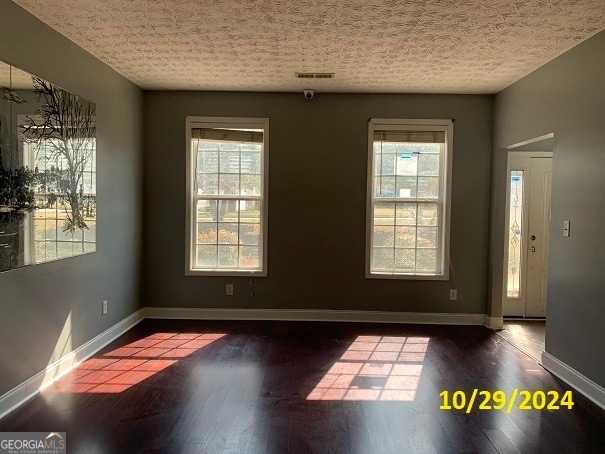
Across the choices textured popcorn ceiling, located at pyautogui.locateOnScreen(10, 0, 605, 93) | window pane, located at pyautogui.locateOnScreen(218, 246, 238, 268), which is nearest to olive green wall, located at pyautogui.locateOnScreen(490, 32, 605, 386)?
textured popcorn ceiling, located at pyautogui.locateOnScreen(10, 0, 605, 93)

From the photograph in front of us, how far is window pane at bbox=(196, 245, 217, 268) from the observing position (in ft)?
16.1

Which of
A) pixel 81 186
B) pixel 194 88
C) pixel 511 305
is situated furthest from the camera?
pixel 511 305

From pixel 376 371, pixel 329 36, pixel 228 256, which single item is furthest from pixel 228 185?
pixel 376 371

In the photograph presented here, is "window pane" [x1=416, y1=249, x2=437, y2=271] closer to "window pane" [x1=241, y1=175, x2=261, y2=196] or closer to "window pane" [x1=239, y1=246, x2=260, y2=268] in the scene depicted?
"window pane" [x1=239, y1=246, x2=260, y2=268]

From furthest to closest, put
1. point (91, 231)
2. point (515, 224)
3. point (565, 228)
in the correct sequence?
point (515, 224), point (91, 231), point (565, 228)

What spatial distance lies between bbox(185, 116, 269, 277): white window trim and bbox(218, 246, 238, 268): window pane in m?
0.08

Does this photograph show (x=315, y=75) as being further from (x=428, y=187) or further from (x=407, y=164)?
(x=428, y=187)

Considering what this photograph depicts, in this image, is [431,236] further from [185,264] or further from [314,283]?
[185,264]

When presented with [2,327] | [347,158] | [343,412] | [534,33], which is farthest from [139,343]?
[534,33]

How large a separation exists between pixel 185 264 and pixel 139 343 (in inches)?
43.5

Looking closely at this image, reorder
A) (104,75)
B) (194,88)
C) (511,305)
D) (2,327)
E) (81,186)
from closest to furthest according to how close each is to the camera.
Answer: (2,327) → (81,186) → (104,75) → (194,88) → (511,305)

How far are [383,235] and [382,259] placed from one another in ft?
0.90

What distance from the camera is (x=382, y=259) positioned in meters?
4.90

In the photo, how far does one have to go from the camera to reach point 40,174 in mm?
2865
